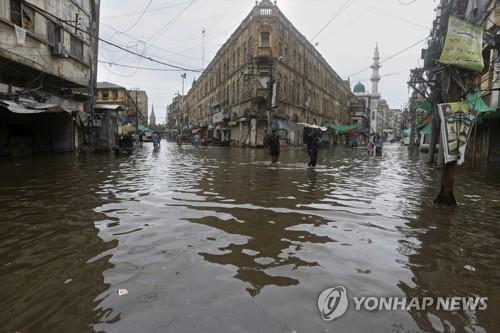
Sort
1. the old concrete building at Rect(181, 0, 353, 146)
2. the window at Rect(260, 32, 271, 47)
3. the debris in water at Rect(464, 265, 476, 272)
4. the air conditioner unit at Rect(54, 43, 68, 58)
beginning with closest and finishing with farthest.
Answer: the debris in water at Rect(464, 265, 476, 272), the air conditioner unit at Rect(54, 43, 68, 58), the old concrete building at Rect(181, 0, 353, 146), the window at Rect(260, 32, 271, 47)

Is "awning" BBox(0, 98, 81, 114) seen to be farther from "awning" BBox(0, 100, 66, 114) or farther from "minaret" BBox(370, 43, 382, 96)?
"minaret" BBox(370, 43, 382, 96)

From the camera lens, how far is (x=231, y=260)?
356cm

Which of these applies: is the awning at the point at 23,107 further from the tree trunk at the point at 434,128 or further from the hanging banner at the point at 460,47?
the tree trunk at the point at 434,128

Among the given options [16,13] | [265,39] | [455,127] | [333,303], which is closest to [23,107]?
[16,13]

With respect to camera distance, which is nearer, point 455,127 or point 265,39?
point 455,127

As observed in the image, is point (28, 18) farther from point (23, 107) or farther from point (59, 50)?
point (23, 107)

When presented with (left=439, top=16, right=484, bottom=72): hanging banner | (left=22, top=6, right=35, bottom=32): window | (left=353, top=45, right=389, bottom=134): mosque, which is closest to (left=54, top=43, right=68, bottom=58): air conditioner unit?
(left=22, top=6, right=35, bottom=32): window

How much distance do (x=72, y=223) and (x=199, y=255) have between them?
2411mm

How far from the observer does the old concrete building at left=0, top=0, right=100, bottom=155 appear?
14.9 metres

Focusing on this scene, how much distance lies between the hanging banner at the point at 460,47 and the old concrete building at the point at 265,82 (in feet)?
84.4

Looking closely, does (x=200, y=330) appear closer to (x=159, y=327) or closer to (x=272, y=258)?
(x=159, y=327)

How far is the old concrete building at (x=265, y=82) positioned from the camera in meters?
34.9

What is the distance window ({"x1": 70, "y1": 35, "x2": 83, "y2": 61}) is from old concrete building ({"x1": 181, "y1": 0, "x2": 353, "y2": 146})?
16.3 meters

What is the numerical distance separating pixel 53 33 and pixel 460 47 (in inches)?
821
